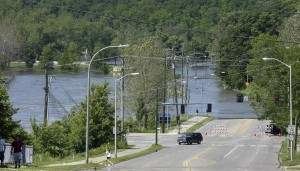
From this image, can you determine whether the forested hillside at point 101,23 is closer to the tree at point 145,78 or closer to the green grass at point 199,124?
the tree at point 145,78

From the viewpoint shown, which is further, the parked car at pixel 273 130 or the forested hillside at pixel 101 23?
the forested hillside at pixel 101 23

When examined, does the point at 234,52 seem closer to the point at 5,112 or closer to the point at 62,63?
the point at 62,63

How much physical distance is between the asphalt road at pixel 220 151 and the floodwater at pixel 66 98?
18.1 m

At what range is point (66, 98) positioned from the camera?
13812 cm

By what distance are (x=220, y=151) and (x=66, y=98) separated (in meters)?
75.5

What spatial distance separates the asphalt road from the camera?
46.3 m

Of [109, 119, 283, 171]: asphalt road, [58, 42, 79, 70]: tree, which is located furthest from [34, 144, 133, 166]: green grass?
[58, 42, 79, 70]: tree

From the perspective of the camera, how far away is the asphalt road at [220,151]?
46.3 meters

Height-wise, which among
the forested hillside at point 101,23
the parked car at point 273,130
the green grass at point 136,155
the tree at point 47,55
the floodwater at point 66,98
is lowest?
the green grass at point 136,155

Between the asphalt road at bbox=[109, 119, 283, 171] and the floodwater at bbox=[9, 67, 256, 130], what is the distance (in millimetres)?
18063

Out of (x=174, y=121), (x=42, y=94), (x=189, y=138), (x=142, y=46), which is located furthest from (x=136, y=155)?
(x=42, y=94)

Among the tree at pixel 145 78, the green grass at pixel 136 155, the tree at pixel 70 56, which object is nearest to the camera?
the green grass at pixel 136 155

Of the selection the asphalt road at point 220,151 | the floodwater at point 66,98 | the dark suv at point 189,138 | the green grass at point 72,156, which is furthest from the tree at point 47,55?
the green grass at point 72,156

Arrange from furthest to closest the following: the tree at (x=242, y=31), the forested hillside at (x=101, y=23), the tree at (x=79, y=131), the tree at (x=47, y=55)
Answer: the tree at (x=242, y=31) < the tree at (x=47, y=55) < the forested hillside at (x=101, y=23) < the tree at (x=79, y=131)
